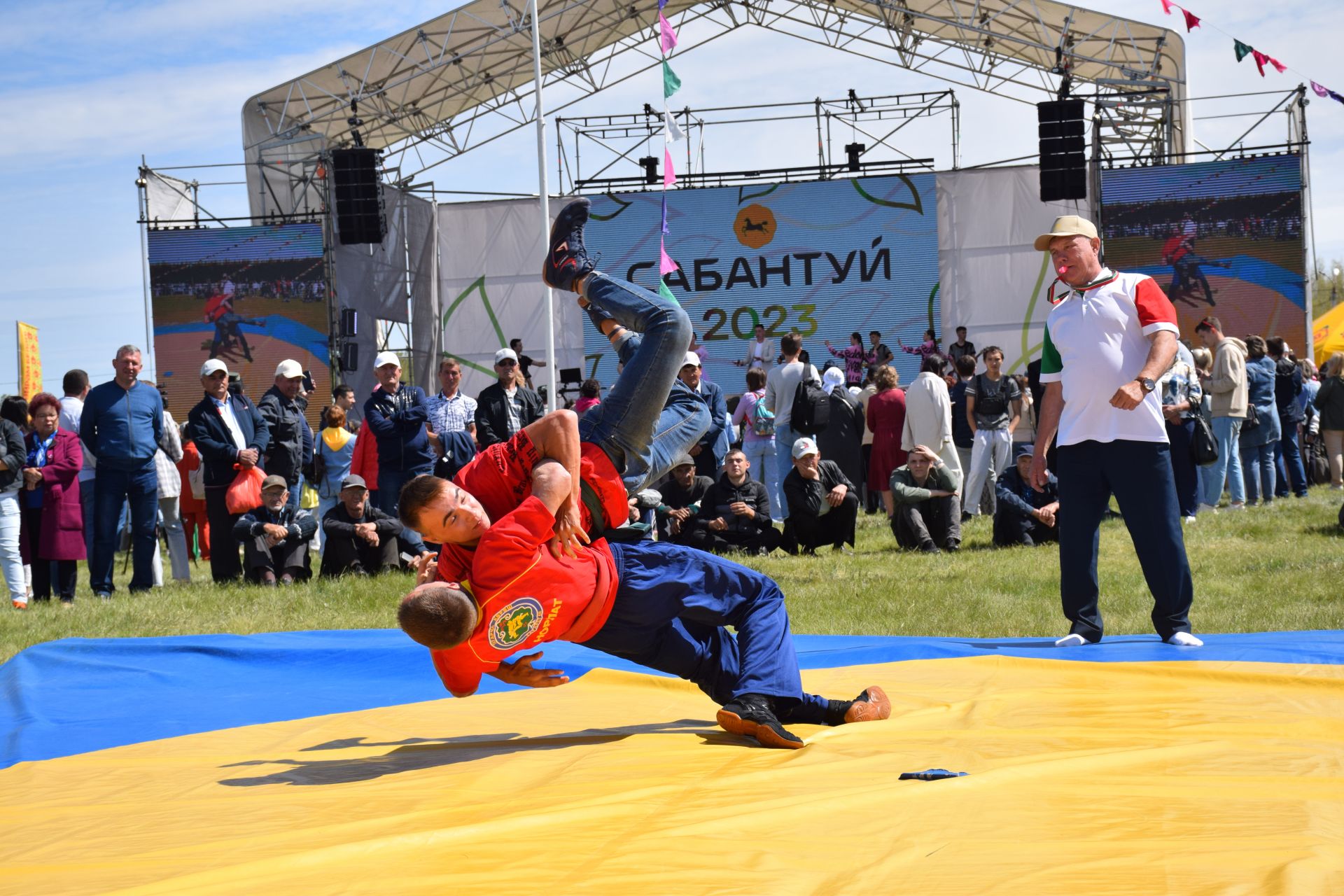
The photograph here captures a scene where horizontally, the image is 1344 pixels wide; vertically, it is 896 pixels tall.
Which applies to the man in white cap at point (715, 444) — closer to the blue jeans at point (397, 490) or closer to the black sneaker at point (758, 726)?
the blue jeans at point (397, 490)

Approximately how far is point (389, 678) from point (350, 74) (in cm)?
1649

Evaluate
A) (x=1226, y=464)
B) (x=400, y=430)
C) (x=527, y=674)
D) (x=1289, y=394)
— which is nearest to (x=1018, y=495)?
(x=1226, y=464)

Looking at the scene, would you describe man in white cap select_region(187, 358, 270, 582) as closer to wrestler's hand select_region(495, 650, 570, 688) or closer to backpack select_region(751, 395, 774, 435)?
backpack select_region(751, 395, 774, 435)

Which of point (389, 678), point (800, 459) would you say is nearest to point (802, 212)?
point (800, 459)

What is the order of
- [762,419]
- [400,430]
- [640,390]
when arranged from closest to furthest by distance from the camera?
[640,390] → [400,430] → [762,419]

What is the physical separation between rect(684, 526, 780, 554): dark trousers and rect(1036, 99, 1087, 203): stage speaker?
9.98 metres

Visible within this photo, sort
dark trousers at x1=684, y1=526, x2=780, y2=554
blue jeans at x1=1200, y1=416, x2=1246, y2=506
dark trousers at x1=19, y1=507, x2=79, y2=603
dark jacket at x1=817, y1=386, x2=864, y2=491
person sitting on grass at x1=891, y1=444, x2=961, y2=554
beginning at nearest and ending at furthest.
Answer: dark trousers at x1=19, y1=507, x2=79, y2=603
person sitting on grass at x1=891, y1=444, x2=961, y2=554
dark trousers at x1=684, y1=526, x2=780, y2=554
blue jeans at x1=1200, y1=416, x2=1246, y2=506
dark jacket at x1=817, y1=386, x2=864, y2=491

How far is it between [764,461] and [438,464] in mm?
3017

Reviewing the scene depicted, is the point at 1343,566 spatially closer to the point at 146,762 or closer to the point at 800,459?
the point at 800,459

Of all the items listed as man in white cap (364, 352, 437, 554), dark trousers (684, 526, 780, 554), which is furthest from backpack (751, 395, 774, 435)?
man in white cap (364, 352, 437, 554)

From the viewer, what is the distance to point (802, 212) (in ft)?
61.1

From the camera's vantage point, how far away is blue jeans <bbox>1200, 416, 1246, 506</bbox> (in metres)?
10.6

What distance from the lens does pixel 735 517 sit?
9336 mm

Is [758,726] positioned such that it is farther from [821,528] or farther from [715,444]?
[715,444]
